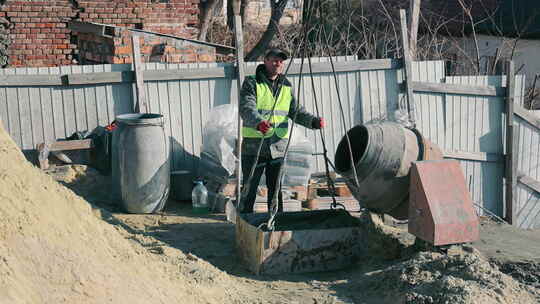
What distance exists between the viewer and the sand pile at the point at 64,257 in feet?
14.8

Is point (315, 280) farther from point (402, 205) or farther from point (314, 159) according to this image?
point (314, 159)

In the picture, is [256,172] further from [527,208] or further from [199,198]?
[527,208]

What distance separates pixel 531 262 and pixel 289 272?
8.13 ft

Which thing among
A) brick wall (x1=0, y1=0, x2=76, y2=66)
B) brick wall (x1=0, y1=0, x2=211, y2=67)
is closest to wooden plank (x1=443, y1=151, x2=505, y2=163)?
brick wall (x1=0, y1=0, x2=211, y2=67)

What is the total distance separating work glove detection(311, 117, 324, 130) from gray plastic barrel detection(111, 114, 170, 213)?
79.7 inches

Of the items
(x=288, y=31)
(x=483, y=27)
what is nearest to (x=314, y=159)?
(x=288, y=31)

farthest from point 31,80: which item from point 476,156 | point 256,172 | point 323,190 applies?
point 476,156

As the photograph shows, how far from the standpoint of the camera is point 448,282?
5859mm

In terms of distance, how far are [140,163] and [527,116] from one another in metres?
5.77

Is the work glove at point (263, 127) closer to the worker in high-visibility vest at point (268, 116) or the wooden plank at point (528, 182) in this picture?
the worker in high-visibility vest at point (268, 116)

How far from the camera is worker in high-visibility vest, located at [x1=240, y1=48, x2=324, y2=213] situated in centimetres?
751

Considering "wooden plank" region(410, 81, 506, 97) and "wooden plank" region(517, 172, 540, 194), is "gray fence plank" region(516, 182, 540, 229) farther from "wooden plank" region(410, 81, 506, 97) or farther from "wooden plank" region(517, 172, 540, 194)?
"wooden plank" region(410, 81, 506, 97)

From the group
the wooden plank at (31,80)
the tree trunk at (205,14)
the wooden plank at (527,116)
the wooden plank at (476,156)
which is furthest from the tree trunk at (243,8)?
the wooden plank at (31,80)

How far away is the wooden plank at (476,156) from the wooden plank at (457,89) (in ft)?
2.82
